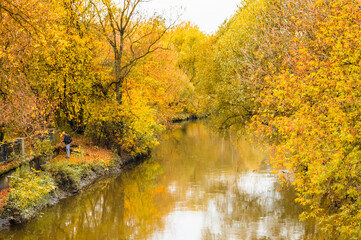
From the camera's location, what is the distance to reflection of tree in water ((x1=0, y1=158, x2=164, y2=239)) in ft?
52.9

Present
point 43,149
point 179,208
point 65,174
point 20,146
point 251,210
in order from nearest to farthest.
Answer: point 20,146 < point 251,210 < point 179,208 < point 65,174 < point 43,149

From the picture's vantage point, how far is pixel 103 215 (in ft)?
62.2

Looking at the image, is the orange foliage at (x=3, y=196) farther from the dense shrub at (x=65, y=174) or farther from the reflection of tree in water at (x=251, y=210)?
the reflection of tree in water at (x=251, y=210)

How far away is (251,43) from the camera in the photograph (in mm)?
26594

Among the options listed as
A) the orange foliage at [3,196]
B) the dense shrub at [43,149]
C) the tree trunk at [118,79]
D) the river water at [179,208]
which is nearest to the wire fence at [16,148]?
the dense shrub at [43,149]

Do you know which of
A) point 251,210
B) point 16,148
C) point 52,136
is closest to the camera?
point 16,148

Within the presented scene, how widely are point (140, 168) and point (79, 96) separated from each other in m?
6.67

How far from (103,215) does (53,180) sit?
301cm

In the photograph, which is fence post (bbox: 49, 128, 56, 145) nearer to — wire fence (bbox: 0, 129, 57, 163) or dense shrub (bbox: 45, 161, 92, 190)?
wire fence (bbox: 0, 129, 57, 163)

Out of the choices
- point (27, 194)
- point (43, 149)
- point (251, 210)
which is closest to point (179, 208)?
point (251, 210)

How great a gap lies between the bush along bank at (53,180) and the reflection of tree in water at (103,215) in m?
0.49

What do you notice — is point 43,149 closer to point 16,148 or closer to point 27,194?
point 16,148

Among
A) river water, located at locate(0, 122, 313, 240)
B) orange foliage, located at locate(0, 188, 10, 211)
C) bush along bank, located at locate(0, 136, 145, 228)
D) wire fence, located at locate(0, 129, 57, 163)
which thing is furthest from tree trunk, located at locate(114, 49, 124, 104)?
orange foliage, located at locate(0, 188, 10, 211)

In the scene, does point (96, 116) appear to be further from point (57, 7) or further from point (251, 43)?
point (251, 43)
